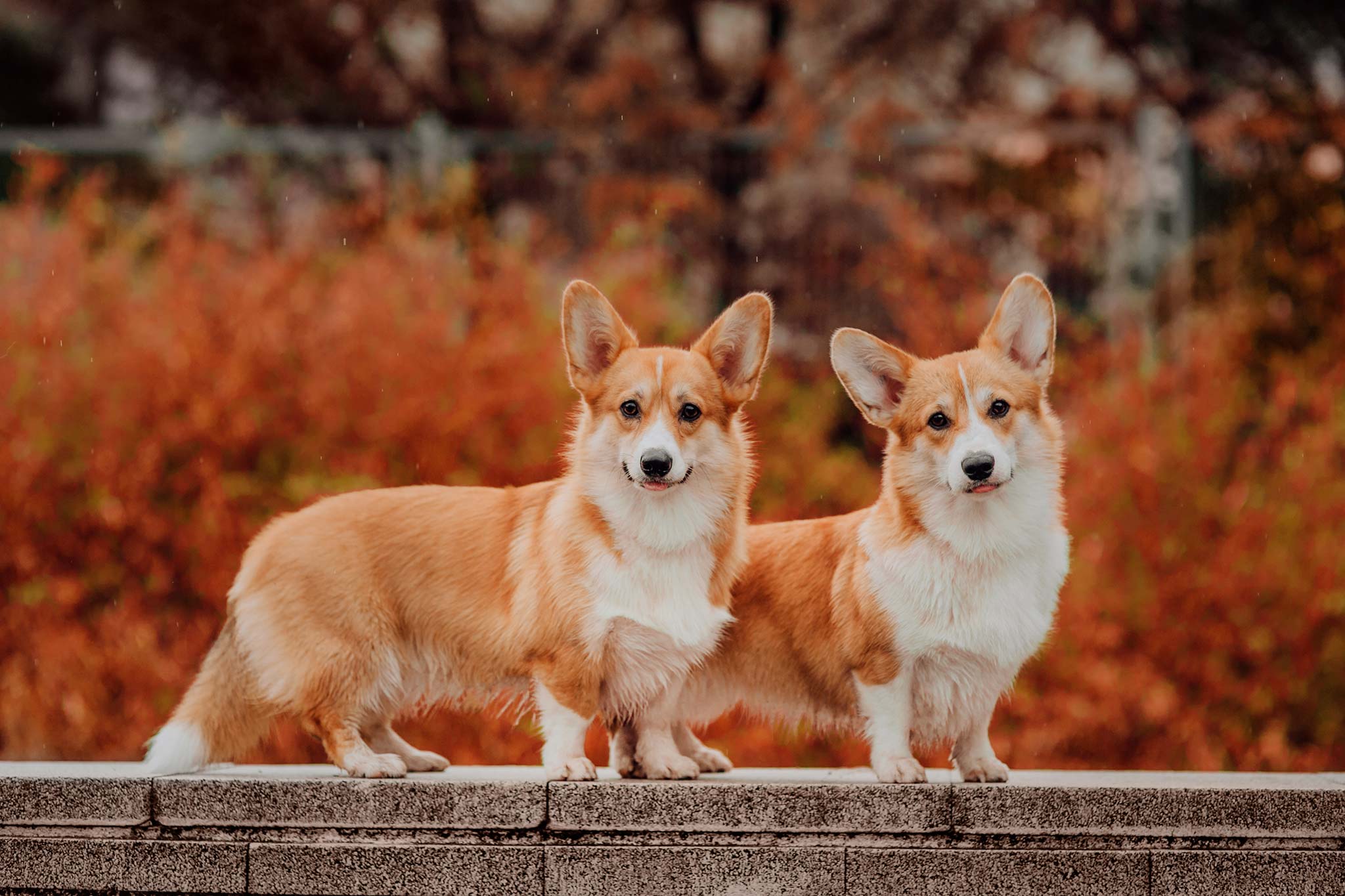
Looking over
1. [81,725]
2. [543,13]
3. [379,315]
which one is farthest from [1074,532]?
[543,13]

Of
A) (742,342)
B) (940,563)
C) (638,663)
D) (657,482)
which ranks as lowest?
(638,663)

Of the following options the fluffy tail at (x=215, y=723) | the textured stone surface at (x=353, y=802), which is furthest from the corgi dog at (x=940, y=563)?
the fluffy tail at (x=215, y=723)

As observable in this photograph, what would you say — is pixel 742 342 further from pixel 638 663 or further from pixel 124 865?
pixel 124 865

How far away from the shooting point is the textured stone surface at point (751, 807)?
3924 millimetres

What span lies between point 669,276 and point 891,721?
5.75 m

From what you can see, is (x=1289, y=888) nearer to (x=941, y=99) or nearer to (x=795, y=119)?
(x=795, y=119)

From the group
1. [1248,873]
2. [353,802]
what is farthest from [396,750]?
[1248,873]

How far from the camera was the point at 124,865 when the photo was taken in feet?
13.4

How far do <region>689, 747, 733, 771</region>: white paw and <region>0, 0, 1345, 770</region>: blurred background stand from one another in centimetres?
102

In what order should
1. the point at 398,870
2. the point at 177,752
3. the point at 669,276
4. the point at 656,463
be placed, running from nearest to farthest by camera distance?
the point at 656,463 → the point at 398,870 → the point at 177,752 → the point at 669,276

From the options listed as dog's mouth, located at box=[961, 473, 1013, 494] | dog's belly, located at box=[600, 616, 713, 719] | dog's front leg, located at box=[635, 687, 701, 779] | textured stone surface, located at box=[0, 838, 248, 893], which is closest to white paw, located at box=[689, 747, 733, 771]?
dog's front leg, located at box=[635, 687, 701, 779]

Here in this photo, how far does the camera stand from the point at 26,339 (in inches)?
309

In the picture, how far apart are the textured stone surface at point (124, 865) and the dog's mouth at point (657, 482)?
1443mm

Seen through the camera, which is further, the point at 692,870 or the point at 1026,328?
the point at 1026,328
